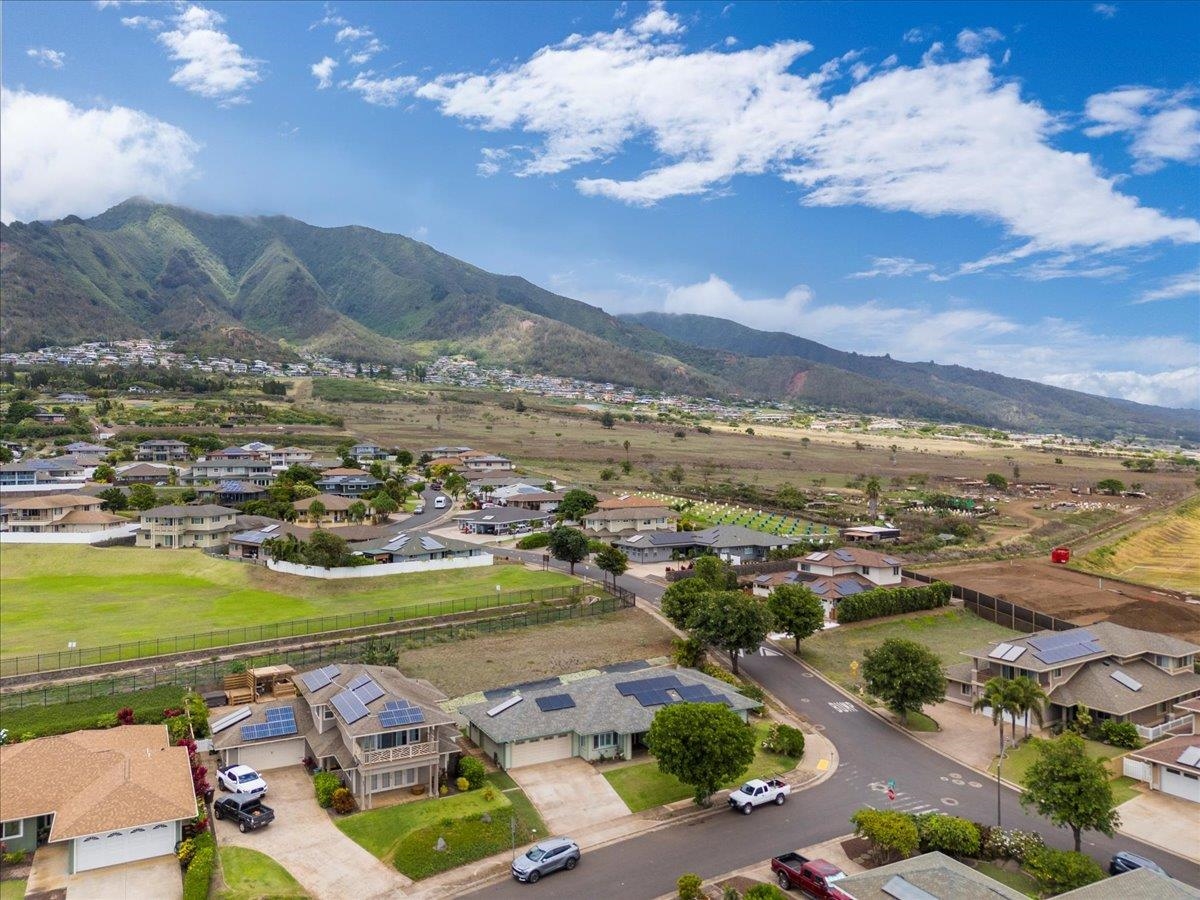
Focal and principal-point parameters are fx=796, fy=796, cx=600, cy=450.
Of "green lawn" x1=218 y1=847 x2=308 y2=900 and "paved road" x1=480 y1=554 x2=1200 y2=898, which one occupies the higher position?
"paved road" x1=480 y1=554 x2=1200 y2=898

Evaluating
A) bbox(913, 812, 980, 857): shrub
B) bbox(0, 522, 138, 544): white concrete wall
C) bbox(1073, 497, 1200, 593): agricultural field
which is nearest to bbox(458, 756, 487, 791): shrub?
bbox(913, 812, 980, 857): shrub

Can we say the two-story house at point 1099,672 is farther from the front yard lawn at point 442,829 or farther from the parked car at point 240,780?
the parked car at point 240,780

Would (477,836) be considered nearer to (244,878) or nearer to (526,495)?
(244,878)

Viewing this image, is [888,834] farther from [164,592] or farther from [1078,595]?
[164,592]

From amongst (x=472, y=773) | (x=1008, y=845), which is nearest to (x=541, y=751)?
(x=472, y=773)

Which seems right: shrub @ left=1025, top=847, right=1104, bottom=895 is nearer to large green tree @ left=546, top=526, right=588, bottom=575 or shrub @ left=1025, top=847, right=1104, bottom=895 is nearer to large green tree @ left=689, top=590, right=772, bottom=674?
large green tree @ left=689, top=590, right=772, bottom=674

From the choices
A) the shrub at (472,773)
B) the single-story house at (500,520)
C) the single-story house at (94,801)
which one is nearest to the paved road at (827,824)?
the shrub at (472,773)

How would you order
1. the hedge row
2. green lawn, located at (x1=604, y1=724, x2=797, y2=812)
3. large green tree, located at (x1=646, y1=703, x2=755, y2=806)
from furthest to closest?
the hedge row, green lawn, located at (x1=604, y1=724, x2=797, y2=812), large green tree, located at (x1=646, y1=703, x2=755, y2=806)
